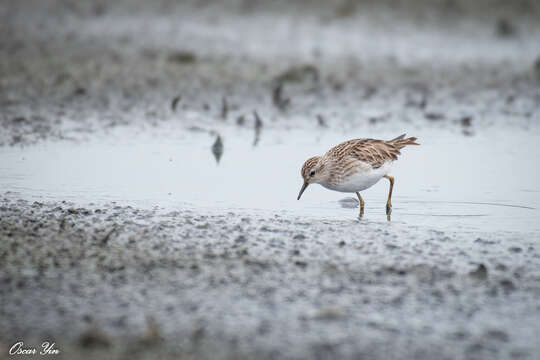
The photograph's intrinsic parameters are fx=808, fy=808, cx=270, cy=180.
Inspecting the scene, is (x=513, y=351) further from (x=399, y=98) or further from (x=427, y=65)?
(x=427, y=65)

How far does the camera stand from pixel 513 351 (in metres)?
5.05

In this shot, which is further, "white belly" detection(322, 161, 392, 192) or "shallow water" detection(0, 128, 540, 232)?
"white belly" detection(322, 161, 392, 192)

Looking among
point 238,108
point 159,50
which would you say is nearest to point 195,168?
point 238,108

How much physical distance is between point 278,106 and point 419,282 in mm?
7870

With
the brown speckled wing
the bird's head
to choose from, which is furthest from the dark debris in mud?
the brown speckled wing

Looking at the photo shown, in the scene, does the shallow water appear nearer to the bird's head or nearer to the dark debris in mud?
the bird's head

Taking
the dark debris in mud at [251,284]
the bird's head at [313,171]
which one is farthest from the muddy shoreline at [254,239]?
the bird's head at [313,171]
